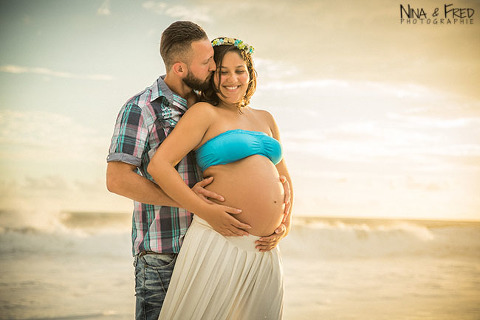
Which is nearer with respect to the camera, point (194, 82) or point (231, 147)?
point (231, 147)

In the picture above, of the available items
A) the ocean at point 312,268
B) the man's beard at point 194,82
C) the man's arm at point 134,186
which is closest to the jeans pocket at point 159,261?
the man's arm at point 134,186

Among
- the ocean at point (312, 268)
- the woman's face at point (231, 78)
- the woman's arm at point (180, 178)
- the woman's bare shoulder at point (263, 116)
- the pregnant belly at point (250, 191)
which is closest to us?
the woman's arm at point (180, 178)

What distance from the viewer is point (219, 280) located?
5.80 ft

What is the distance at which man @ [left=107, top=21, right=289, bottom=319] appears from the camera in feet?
5.64

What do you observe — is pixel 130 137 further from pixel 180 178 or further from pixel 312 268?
pixel 312 268

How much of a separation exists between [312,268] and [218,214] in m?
5.60

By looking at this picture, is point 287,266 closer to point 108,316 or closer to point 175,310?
point 108,316

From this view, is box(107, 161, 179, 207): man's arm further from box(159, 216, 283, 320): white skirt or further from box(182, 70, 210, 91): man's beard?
box(182, 70, 210, 91): man's beard

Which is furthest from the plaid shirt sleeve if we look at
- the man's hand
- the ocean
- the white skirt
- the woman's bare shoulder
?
the ocean

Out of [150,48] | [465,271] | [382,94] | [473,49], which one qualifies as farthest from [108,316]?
[473,49]

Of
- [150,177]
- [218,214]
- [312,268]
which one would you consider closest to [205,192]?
[218,214]

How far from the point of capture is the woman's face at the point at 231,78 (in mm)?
1920

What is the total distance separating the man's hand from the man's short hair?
47 centimetres

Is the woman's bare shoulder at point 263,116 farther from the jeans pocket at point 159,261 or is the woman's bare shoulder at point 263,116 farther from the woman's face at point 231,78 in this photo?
the jeans pocket at point 159,261
